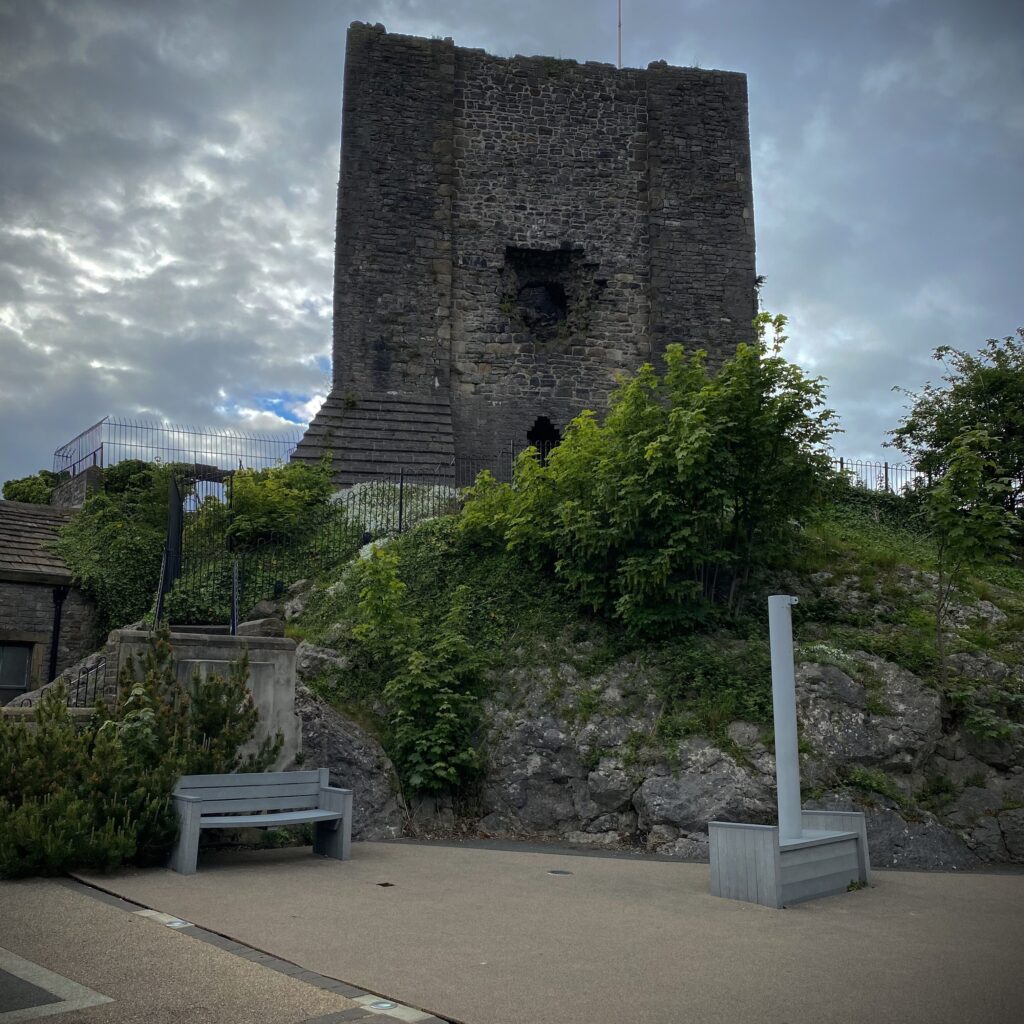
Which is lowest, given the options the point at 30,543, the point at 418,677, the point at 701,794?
the point at 701,794

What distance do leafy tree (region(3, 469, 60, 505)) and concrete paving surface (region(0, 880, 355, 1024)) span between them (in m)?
19.1

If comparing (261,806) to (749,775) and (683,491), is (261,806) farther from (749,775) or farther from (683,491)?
(683,491)

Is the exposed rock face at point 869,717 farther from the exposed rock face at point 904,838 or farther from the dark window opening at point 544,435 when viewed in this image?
the dark window opening at point 544,435

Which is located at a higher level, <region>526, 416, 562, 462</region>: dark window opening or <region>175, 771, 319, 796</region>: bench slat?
<region>526, 416, 562, 462</region>: dark window opening

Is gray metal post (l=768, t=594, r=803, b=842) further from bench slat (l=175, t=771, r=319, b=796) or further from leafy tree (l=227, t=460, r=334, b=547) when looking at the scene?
leafy tree (l=227, t=460, r=334, b=547)

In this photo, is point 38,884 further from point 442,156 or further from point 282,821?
point 442,156

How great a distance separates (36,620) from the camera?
14648mm

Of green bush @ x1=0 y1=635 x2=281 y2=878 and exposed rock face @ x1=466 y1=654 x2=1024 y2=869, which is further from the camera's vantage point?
exposed rock face @ x1=466 y1=654 x2=1024 y2=869

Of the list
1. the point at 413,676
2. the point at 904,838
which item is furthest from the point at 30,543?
the point at 904,838

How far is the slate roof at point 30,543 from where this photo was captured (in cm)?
1461

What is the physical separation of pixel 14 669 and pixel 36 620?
30.6 inches

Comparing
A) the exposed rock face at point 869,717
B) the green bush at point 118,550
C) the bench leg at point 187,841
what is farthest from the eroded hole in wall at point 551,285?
the bench leg at point 187,841

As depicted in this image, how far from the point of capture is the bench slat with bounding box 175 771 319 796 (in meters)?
7.46

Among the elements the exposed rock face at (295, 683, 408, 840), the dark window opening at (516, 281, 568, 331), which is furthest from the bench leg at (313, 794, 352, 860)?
the dark window opening at (516, 281, 568, 331)
